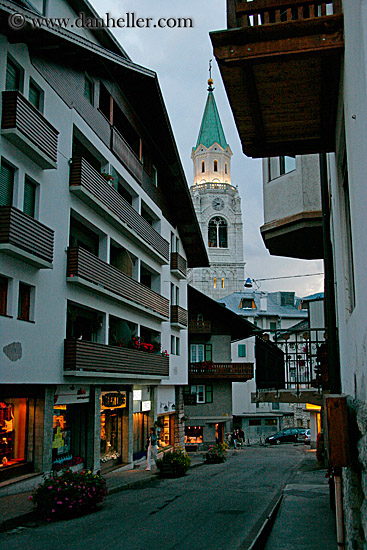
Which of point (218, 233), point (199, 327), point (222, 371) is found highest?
point (218, 233)

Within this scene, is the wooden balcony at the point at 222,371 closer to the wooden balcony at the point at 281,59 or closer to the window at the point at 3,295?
the window at the point at 3,295

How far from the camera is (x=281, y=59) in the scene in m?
6.36

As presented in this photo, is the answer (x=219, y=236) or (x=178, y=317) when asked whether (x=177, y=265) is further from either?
(x=219, y=236)

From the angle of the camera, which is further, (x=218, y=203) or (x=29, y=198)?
(x=218, y=203)

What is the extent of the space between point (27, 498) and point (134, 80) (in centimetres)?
1871

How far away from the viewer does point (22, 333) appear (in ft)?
57.4

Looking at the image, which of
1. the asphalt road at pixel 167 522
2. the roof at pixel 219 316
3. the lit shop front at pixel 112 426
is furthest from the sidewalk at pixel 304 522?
the roof at pixel 219 316

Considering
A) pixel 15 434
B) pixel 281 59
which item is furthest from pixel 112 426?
pixel 281 59

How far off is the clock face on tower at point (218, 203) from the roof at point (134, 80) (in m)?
76.1

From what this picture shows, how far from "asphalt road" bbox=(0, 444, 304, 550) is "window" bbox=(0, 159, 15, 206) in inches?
345

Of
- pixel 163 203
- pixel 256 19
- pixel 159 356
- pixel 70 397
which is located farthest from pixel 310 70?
pixel 163 203

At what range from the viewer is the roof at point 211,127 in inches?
4887

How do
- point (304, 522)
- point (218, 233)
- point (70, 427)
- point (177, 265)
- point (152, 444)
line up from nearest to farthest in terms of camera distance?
point (304, 522) < point (70, 427) < point (152, 444) < point (177, 265) < point (218, 233)

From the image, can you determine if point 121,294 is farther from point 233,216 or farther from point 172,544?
point 233,216
